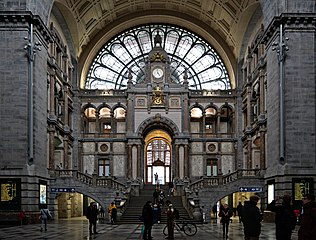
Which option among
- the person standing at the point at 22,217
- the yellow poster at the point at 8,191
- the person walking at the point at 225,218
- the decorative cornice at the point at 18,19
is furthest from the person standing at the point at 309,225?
the decorative cornice at the point at 18,19

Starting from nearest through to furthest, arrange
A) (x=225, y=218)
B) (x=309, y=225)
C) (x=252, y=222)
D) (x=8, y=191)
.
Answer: (x=309, y=225), (x=252, y=222), (x=225, y=218), (x=8, y=191)

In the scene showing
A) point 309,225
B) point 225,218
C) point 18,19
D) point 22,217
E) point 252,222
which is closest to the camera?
point 309,225

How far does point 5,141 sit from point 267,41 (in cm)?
1969

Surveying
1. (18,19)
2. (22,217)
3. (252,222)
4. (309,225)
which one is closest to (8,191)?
(22,217)

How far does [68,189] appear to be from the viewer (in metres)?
45.2

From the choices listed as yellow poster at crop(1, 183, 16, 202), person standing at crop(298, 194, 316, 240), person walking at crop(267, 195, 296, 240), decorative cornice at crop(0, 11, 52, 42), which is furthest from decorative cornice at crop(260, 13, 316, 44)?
person standing at crop(298, 194, 316, 240)

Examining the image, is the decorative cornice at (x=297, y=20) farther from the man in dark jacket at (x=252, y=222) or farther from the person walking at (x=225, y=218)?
the man in dark jacket at (x=252, y=222)

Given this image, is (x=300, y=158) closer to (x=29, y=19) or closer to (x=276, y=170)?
(x=276, y=170)

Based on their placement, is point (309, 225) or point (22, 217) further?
point (22, 217)

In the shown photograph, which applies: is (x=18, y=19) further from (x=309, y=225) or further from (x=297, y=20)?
(x=309, y=225)

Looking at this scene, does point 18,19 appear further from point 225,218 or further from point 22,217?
point 225,218

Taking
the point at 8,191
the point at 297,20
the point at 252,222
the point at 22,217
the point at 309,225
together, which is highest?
the point at 297,20

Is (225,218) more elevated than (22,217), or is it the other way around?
(225,218)

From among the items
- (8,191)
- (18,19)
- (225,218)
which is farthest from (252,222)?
(18,19)
